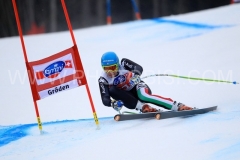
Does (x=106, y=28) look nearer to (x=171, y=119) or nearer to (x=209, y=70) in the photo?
(x=209, y=70)

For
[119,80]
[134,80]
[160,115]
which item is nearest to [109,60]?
[119,80]

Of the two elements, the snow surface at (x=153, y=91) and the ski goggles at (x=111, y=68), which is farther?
the ski goggles at (x=111, y=68)

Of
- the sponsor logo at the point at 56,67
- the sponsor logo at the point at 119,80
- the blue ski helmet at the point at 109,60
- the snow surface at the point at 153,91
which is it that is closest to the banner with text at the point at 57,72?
the sponsor logo at the point at 56,67

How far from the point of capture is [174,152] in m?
5.19

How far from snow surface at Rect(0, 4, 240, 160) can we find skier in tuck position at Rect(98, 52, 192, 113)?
371 millimetres

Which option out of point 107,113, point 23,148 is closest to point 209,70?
point 107,113

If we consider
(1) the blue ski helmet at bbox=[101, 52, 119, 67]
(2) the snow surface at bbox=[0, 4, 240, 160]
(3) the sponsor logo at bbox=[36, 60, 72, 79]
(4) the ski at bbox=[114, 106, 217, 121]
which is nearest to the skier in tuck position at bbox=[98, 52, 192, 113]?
(1) the blue ski helmet at bbox=[101, 52, 119, 67]

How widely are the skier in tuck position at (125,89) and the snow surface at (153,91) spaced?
371 mm

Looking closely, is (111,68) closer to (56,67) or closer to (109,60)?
(109,60)

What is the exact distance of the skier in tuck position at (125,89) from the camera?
6.82m

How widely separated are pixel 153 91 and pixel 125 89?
2.36 m

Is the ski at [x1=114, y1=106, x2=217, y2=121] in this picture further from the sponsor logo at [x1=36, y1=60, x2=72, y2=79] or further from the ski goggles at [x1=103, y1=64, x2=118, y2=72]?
the sponsor logo at [x1=36, y1=60, x2=72, y2=79]

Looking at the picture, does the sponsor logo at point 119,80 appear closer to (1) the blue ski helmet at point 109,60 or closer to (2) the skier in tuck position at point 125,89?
(2) the skier in tuck position at point 125,89

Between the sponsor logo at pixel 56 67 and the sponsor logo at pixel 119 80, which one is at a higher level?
the sponsor logo at pixel 56 67
